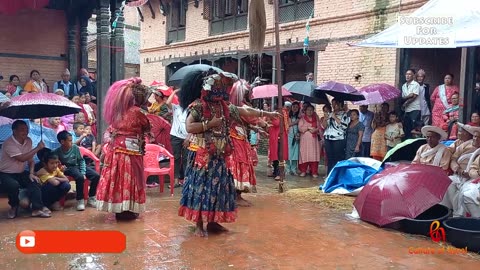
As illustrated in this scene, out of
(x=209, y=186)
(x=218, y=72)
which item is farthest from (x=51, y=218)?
(x=218, y=72)

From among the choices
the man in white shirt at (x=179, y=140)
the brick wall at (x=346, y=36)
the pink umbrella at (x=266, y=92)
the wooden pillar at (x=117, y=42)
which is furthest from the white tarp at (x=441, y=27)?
the wooden pillar at (x=117, y=42)

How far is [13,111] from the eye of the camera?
6547 mm

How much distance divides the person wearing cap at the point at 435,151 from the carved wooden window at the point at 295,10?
7.41 metres

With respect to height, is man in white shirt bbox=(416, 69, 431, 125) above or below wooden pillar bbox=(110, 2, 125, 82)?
below

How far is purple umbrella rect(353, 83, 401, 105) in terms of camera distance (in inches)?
398

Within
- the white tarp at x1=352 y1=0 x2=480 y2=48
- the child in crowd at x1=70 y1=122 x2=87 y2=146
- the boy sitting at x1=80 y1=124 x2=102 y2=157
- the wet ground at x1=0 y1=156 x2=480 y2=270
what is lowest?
the wet ground at x1=0 y1=156 x2=480 y2=270

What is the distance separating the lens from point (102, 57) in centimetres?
1037

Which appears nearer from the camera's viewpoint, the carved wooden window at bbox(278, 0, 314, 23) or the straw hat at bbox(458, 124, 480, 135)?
the straw hat at bbox(458, 124, 480, 135)

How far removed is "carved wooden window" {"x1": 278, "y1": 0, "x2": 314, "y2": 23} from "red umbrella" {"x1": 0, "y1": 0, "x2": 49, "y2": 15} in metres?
6.75

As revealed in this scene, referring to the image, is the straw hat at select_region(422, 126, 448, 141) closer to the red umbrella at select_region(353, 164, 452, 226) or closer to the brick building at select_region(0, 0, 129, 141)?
the red umbrella at select_region(353, 164, 452, 226)

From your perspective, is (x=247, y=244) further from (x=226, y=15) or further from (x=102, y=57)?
(x=226, y=15)

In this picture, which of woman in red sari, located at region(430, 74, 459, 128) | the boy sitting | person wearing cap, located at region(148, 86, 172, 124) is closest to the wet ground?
the boy sitting

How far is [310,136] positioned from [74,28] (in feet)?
19.8

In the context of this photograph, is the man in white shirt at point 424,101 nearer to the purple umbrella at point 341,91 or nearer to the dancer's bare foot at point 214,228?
the purple umbrella at point 341,91
